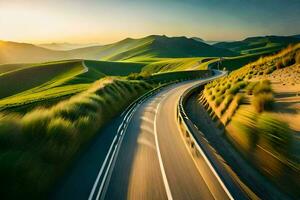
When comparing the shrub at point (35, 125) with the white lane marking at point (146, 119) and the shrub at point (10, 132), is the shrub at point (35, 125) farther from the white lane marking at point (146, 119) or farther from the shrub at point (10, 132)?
the white lane marking at point (146, 119)

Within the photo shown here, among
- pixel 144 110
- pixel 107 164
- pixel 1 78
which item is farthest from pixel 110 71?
pixel 107 164

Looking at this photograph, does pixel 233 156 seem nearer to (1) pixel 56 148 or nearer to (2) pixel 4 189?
(1) pixel 56 148

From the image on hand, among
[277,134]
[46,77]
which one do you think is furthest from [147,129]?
[46,77]

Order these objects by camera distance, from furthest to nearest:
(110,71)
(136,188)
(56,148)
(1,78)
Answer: (110,71) → (1,78) → (56,148) → (136,188)

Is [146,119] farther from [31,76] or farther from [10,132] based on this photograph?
[31,76]

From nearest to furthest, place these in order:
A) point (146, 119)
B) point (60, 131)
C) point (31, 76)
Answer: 1. point (60, 131)
2. point (146, 119)
3. point (31, 76)

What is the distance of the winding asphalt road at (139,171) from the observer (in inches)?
346

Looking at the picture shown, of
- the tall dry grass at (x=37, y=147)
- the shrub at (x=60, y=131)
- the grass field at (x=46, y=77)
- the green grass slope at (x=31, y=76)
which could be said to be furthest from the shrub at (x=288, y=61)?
the green grass slope at (x=31, y=76)

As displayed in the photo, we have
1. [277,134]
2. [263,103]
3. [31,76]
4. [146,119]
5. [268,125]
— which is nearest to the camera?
[277,134]

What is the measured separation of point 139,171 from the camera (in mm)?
10656

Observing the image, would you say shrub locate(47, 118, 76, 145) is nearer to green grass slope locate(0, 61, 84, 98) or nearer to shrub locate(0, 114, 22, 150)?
shrub locate(0, 114, 22, 150)

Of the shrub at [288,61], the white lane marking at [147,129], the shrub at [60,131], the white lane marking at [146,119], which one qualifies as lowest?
the white lane marking at [146,119]

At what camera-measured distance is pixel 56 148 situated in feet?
35.9

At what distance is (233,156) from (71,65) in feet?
358
